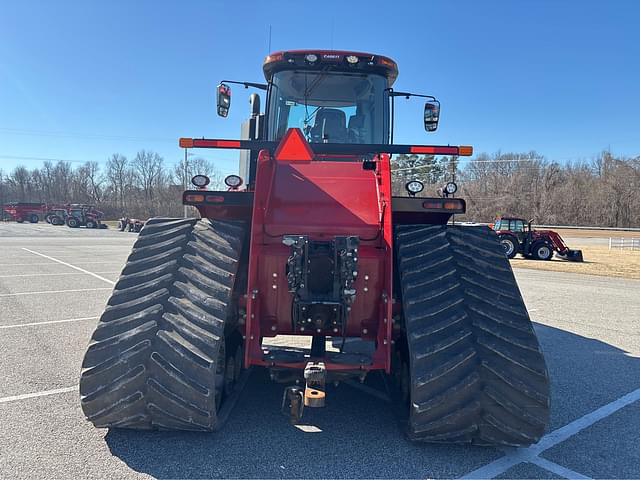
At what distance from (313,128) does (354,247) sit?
8.05ft

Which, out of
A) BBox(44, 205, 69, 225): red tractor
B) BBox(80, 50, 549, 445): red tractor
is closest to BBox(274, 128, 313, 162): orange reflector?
BBox(80, 50, 549, 445): red tractor

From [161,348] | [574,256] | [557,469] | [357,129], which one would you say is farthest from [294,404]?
[574,256]

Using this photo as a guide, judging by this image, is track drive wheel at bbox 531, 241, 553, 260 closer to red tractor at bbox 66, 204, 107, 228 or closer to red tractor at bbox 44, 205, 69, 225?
red tractor at bbox 66, 204, 107, 228

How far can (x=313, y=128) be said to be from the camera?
16.8ft

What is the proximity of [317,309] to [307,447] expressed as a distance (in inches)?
36.9

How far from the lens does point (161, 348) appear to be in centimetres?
295

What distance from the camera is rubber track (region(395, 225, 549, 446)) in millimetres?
2881

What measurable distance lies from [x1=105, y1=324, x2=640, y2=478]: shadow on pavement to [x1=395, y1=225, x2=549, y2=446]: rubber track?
0.21m

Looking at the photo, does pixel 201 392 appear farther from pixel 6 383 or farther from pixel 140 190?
pixel 140 190

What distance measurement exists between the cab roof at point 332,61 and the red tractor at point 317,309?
132 cm

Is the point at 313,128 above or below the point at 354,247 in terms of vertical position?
above

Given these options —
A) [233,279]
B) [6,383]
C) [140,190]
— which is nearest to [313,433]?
[233,279]

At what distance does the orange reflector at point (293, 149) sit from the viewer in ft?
12.2

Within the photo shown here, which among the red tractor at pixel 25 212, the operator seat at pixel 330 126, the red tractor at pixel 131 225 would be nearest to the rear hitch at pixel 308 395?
the operator seat at pixel 330 126
